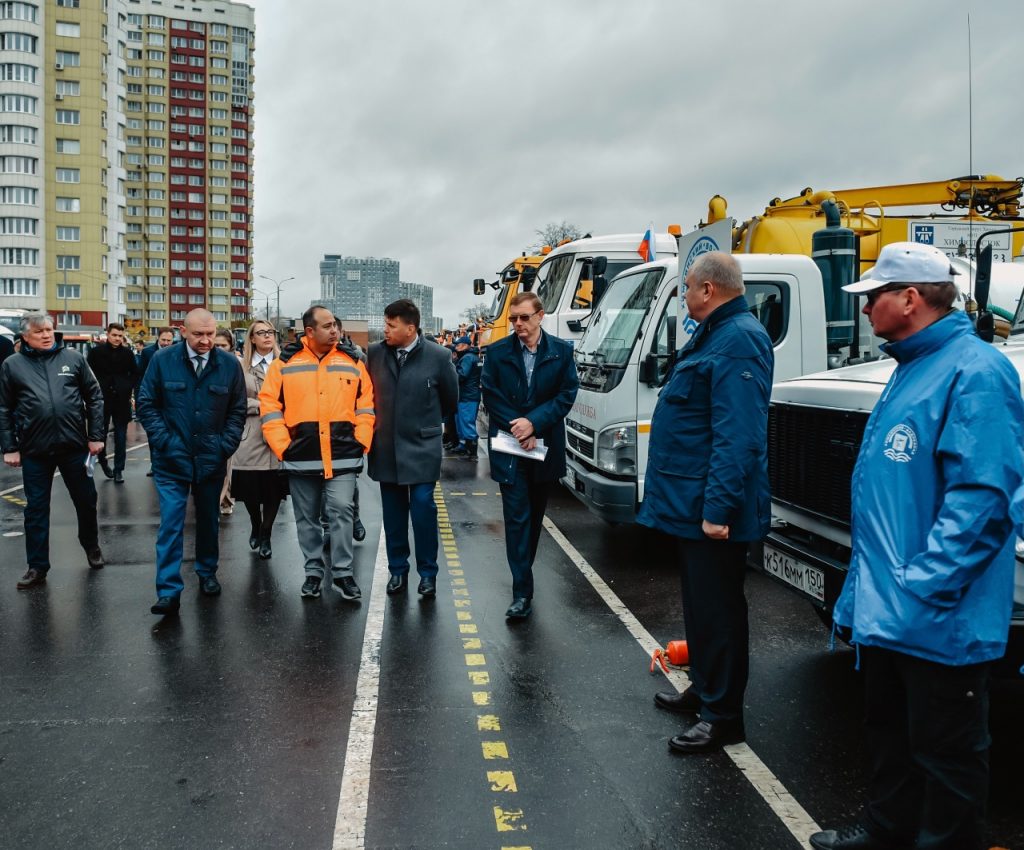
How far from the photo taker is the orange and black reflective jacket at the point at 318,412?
627 cm

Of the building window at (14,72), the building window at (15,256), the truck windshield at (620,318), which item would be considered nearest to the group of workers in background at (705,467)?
the truck windshield at (620,318)

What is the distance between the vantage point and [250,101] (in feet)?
406

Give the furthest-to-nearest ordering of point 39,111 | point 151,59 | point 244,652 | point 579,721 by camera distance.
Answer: point 151,59, point 39,111, point 244,652, point 579,721

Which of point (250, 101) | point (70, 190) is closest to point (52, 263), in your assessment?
point (70, 190)

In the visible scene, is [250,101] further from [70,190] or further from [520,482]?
[520,482]

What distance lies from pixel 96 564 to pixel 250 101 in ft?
425

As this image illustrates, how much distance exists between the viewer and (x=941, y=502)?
8.66ft

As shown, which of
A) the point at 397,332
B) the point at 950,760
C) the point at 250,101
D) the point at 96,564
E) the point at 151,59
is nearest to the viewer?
the point at 950,760

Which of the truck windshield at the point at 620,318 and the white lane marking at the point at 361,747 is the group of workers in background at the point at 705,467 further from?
the truck windshield at the point at 620,318

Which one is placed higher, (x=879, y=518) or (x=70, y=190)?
(x=70, y=190)

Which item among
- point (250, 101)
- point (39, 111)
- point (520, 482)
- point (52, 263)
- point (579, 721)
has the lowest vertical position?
point (579, 721)

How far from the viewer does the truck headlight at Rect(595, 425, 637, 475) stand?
7.14 m

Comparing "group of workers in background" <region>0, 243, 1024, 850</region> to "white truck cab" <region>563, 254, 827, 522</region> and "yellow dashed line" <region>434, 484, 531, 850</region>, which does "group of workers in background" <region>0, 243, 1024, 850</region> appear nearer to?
"yellow dashed line" <region>434, 484, 531, 850</region>

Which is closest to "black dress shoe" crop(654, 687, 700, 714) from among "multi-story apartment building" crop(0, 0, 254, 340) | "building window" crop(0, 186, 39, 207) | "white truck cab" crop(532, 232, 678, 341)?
"white truck cab" crop(532, 232, 678, 341)
